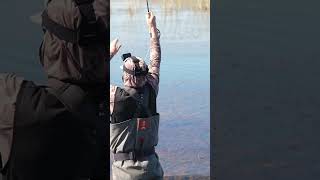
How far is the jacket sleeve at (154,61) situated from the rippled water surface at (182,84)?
17 millimetres

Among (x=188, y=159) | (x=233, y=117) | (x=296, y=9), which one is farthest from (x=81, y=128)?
(x=296, y=9)

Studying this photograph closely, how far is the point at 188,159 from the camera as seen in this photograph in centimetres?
197

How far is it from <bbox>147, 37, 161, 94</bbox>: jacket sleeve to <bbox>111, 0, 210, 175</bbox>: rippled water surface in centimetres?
2

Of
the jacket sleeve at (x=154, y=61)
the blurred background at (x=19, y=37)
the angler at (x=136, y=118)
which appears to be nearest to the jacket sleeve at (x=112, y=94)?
the angler at (x=136, y=118)

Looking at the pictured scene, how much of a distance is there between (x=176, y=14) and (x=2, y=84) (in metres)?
0.57

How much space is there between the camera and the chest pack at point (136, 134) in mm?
1890

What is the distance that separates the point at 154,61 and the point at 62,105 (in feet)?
1.04

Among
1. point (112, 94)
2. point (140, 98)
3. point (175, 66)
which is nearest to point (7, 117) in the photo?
point (112, 94)

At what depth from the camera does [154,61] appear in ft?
6.20

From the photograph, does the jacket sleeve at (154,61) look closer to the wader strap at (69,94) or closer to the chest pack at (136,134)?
the chest pack at (136,134)

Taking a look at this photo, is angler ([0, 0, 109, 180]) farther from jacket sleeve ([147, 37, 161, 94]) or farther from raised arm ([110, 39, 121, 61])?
jacket sleeve ([147, 37, 161, 94])

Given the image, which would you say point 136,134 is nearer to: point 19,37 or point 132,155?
point 132,155

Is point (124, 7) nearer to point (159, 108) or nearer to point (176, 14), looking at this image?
point (176, 14)

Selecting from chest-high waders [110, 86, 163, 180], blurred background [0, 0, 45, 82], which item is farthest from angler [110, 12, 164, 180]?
blurred background [0, 0, 45, 82]
